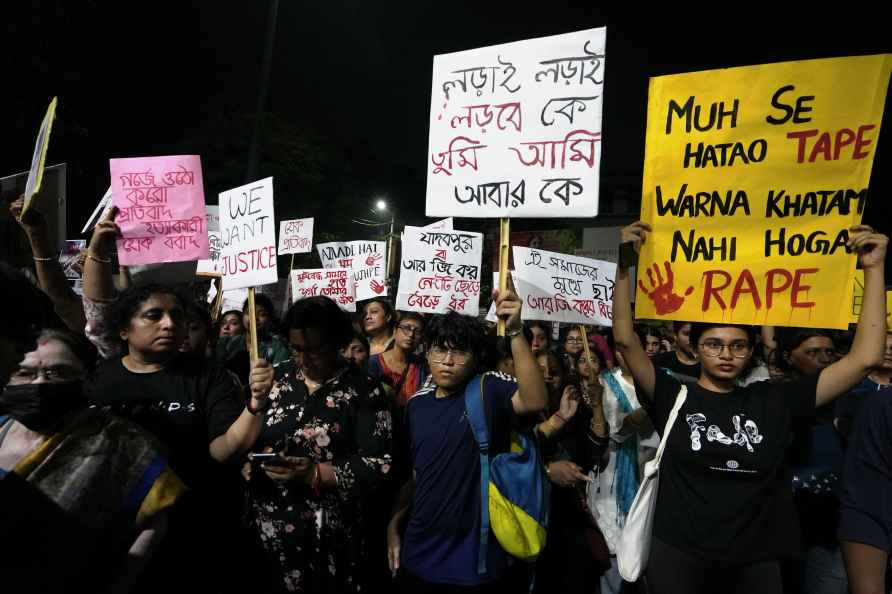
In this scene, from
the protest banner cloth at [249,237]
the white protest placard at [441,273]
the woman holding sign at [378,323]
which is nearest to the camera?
the protest banner cloth at [249,237]

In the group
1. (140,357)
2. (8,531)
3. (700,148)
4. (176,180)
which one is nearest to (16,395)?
(8,531)

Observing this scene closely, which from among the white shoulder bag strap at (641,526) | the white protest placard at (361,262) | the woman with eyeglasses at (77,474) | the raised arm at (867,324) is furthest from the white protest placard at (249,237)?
the white protest placard at (361,262)

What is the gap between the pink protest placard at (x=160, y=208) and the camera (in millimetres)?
3338

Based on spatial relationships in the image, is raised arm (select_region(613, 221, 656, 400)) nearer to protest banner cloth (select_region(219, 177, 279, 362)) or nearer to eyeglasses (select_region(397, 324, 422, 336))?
protest banner cloth (select_region(219, 177, 279, 362))

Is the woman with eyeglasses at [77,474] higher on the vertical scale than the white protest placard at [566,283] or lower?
lower

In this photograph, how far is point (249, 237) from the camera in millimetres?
3270

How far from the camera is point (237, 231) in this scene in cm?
337

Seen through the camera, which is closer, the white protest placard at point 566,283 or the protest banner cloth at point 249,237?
the protest banner cloth at point 249,237

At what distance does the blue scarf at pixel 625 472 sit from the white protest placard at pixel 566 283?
1070 millimetres

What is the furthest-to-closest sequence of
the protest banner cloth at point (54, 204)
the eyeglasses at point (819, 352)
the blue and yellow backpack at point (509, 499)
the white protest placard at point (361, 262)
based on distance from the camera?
the white protest placard at point (361, 262), the eyeglasses at point (819, 352), the protest banner cloth at point (54, 204), the blue and yellow backpack at point (509, 499)

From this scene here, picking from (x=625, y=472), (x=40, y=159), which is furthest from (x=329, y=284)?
(x=625, y=472)

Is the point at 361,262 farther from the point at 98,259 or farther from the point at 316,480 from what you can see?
the point at 316,480

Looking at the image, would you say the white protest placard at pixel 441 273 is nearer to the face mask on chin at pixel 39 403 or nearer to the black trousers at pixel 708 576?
the black trousers at pixel 708 576

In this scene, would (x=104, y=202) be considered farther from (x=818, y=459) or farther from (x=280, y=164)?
(x=280, y=164)
